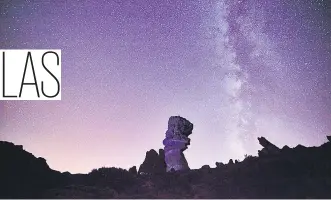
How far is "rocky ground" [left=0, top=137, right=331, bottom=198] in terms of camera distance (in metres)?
19.9

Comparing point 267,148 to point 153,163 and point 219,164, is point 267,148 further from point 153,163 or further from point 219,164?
point 153,163

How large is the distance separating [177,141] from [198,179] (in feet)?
32.5

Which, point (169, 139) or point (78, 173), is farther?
point (169, 139)

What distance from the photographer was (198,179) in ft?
84.9

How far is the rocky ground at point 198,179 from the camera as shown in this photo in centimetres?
1988

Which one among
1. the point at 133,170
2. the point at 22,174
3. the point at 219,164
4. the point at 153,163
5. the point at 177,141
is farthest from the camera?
the point at 177,141

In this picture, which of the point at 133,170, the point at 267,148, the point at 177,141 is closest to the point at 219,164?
the point at 267,148

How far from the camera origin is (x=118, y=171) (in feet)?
96.4

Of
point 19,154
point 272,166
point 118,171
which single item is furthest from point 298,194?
point 19,154

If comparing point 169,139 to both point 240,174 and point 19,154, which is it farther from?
point 19,154

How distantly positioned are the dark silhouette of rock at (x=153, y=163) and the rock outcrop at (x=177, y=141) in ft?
2.95

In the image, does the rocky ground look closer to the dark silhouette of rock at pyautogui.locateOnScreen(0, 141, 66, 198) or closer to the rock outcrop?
the dark silhouette of rock at pyautogui.locateOnScreen(0, 141, 66, 198)

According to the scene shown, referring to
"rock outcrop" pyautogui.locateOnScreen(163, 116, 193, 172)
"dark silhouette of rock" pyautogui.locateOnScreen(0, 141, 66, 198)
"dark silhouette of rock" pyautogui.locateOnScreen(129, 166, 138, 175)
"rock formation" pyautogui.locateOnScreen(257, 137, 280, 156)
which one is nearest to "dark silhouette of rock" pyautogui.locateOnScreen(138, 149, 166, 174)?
"rock outcrop" pyautogui.locateOnScreen(163, 116, 193, 172)

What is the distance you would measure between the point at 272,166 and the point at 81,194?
1556 centimetres
